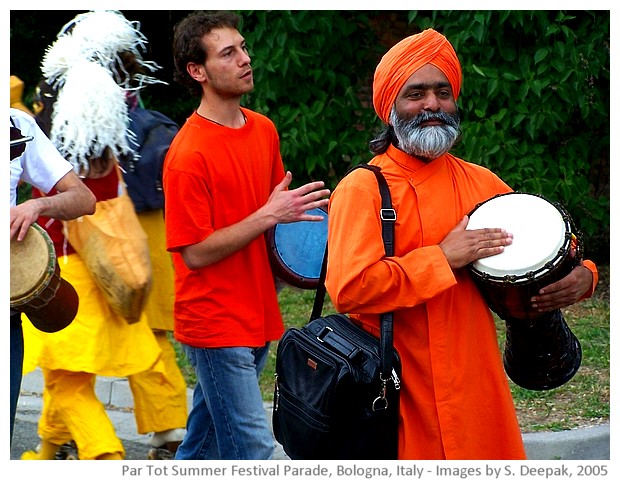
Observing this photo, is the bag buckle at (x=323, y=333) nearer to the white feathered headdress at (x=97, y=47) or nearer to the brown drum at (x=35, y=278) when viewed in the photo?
the brown drum at (x=35, y=278)

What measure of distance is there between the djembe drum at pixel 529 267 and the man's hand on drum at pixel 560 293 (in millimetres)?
18

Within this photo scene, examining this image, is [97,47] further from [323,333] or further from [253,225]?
[323,333]

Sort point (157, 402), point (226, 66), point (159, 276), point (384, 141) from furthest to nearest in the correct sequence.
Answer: point (159, 276) < point (157, 402) < point (226, 66) < point (384, 141)

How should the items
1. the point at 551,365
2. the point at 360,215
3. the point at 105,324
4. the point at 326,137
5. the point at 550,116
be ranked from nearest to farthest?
the point at 360,215
the point at 551,365
the point at 105,324
the point at 550,116
the point at 326,137

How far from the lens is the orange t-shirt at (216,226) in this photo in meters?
4.16

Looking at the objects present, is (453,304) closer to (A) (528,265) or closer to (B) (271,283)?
(A) (528,265)

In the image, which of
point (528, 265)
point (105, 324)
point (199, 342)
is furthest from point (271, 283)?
point (528, 265)

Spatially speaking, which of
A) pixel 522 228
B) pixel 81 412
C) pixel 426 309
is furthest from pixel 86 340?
pixel 522 228

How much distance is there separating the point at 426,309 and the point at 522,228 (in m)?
0.40

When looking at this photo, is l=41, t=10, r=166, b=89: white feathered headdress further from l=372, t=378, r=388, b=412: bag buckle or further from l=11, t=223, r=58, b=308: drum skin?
l=372, t=378, r=388, b=412: bag buckle

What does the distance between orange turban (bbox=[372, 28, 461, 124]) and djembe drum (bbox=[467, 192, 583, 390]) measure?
46 cm

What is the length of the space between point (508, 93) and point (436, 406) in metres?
5.22

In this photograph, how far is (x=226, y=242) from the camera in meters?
4.15

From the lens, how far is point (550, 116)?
8.11m
